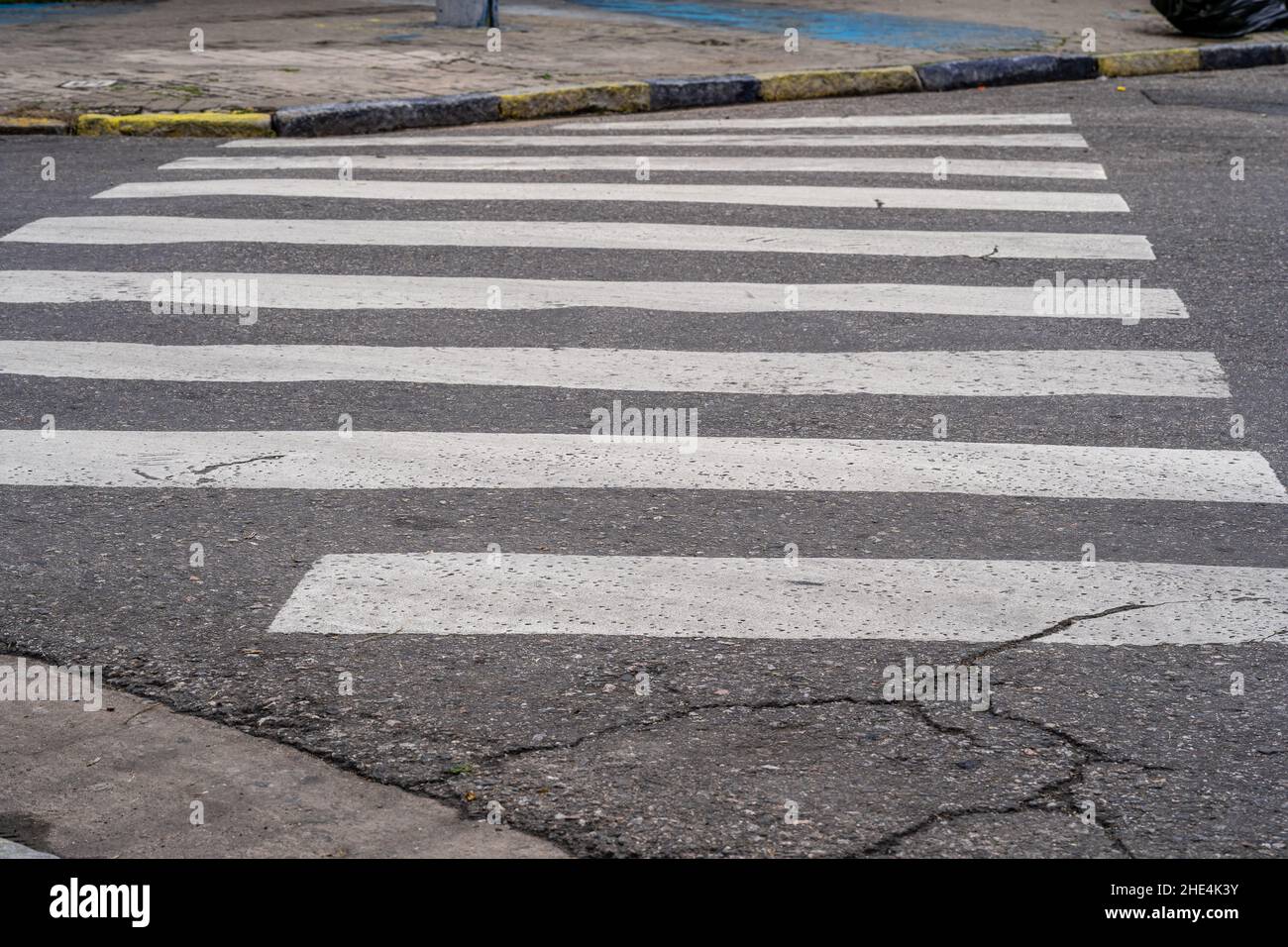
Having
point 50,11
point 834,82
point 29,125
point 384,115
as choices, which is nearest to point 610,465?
point 384,115

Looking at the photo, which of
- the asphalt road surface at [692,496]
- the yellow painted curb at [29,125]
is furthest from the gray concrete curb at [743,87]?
the asphalt road surface at [692,496]

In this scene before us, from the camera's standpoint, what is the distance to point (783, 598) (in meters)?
4.27

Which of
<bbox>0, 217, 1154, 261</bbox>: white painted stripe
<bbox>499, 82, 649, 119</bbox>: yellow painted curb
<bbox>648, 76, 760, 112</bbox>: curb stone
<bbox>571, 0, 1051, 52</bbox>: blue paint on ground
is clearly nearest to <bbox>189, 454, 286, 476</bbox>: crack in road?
<bbox>0, 217, 1154, 261</bbox>: white painted stripe

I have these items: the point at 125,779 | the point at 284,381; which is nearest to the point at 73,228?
the point at 284,381

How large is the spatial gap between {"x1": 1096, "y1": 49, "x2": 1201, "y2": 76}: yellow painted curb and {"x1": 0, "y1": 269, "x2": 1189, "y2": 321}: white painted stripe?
6.55 metres

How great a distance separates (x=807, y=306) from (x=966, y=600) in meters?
2.81

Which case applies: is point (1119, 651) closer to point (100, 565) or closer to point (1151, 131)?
point (100, 565)

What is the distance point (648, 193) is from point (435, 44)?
5451 mm

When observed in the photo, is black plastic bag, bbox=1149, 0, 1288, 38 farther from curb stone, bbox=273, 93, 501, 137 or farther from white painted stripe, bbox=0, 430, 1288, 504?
white painted stripe, bbox=0, 430, 1288, 504

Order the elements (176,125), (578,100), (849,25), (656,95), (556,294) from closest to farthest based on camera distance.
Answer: (556,294) → (176,125) → (578,100) → (656,95) → (849,25)

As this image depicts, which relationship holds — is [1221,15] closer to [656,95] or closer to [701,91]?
[701,91]

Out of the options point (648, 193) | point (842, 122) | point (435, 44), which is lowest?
point (648, 193)

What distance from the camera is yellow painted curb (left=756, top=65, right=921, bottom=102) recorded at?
1202 cm

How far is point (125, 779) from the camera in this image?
350 centimetres
